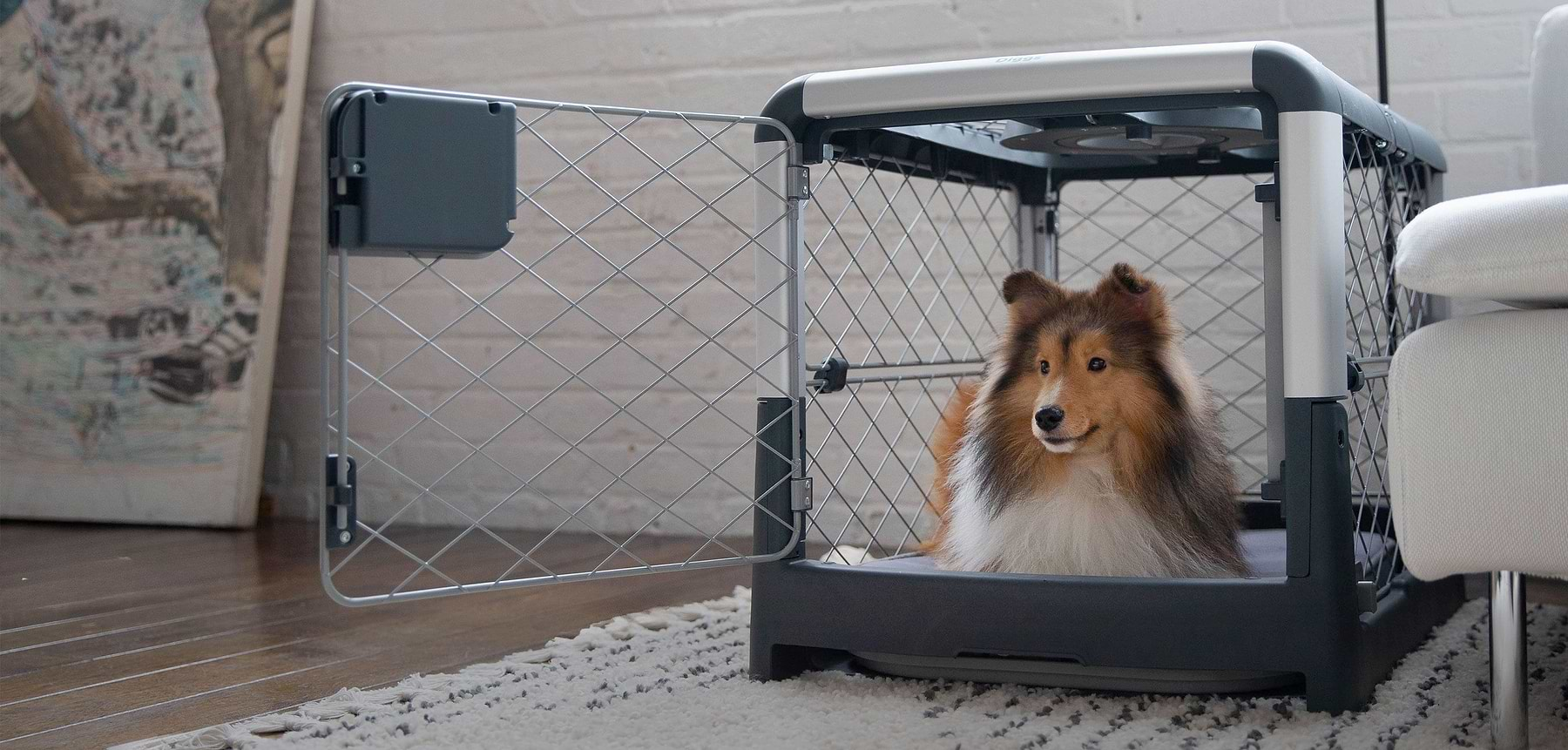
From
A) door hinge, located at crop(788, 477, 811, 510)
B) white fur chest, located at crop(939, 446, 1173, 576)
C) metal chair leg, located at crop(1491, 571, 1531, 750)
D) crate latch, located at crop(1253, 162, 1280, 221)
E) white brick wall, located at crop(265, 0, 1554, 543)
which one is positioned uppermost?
white brick wall, located at crop(265, 0, 1554, 543)

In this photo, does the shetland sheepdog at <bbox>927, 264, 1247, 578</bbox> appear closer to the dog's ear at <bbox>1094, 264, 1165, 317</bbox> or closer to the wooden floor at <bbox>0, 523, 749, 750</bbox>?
the dog's ear at <bbox>1094, 264, 1165, 317</bbox>

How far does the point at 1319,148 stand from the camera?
1.33m

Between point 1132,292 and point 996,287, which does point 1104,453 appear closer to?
point 1132,292

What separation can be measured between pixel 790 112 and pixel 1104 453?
1.64ft

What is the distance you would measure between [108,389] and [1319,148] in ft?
8.95

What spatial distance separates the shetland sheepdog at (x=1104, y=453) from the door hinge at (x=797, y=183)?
0.91 ft

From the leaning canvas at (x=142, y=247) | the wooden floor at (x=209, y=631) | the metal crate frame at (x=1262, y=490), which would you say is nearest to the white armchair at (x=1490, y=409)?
the metal crate frame at (x=1262, y=490)

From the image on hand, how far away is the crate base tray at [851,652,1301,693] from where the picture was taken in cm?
140

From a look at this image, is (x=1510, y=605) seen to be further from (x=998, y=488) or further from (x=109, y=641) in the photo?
(x=109, y=641)

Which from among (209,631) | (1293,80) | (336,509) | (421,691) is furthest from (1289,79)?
(209,631)

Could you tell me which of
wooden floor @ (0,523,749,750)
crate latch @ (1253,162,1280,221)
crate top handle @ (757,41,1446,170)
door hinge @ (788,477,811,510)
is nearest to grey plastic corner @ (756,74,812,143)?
crate top handle @ (757,41,1446,170)

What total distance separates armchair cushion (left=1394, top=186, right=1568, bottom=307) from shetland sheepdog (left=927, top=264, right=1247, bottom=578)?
38 centimetres

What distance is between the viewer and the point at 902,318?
268 centimetres

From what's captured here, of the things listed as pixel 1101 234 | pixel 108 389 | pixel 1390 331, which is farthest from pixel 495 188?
pixel 108 389
